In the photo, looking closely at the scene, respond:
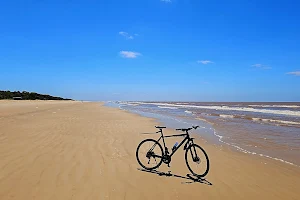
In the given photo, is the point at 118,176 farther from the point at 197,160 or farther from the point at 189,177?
the point at 197,160

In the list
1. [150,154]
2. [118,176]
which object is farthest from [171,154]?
[118,176]

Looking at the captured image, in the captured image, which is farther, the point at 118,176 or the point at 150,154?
the point at 150,154

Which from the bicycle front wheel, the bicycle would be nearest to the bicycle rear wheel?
the bicycle

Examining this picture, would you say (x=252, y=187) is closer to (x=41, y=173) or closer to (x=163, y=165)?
(x=163, y=165)

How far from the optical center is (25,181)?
5.99 meters

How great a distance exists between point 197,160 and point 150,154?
143 cm

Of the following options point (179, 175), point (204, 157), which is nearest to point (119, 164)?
point (179, 175)

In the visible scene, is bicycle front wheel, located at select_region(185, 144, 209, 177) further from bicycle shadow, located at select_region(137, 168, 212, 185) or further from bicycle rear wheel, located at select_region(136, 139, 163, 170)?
bicycle rear wheel, located at select_region(136, 139, 163, 170)

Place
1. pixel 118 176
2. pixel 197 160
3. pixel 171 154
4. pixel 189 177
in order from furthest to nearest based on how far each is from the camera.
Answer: pixel 171 154
pixel 197 160
pixel 189 177
pixel 118 176

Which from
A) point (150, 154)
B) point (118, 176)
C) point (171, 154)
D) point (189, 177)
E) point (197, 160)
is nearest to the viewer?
point (118, 176)

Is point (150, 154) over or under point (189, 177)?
over

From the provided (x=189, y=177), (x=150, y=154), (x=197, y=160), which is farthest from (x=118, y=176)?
(x=197, y=160)

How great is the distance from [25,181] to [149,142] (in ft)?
11.4

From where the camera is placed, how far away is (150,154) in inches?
295
